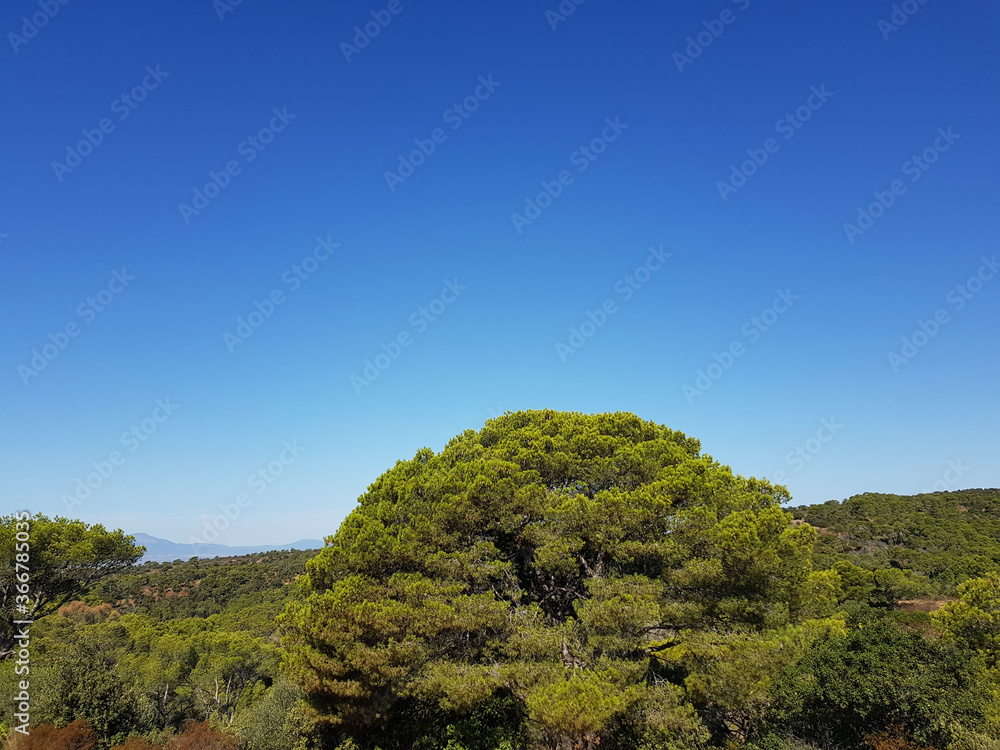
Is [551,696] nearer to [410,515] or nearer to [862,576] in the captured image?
[410,515]

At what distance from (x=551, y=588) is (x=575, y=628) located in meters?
2.51

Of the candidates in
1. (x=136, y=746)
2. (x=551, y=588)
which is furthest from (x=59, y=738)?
(x=551, y=588)

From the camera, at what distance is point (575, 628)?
13.0 m

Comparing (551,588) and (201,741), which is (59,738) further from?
(551,588)

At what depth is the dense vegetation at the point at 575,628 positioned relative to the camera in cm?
1220

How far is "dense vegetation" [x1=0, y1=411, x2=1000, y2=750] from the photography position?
A: 12195 mm

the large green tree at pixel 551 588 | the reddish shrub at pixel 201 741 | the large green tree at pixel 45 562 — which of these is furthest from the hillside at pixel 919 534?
the large green tree at pixel 45 562

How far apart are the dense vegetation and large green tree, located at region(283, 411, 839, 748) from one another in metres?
0.06

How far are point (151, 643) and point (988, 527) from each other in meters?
77.2

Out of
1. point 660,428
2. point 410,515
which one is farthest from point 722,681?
point 410,515

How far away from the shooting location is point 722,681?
12086mm

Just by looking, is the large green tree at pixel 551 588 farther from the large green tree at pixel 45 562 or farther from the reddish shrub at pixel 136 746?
the large green tree at pixel 45 562

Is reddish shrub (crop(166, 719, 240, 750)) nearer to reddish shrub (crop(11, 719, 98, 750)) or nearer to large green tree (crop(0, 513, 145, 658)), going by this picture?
reddish shrub (crop(11, 719, 98, 750))

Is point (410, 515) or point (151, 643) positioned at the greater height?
point (410, 515)
